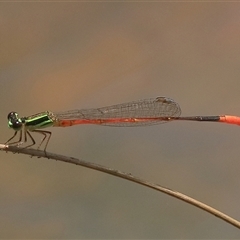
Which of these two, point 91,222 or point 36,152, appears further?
point 91,222

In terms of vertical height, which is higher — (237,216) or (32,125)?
(32,125)

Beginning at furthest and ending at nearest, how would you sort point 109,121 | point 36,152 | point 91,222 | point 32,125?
point 91,222 → point 109,121 → point 32,125 → point 36,152

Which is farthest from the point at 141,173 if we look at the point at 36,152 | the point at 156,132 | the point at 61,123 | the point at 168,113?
the point at 36,152

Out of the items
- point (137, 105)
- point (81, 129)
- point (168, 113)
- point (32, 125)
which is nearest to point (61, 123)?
point (32, 125)

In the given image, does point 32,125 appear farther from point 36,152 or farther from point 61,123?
point 36,152

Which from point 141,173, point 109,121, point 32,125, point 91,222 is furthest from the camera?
point 141,173

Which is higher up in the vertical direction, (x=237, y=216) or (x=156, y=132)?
(x=156, y=132)

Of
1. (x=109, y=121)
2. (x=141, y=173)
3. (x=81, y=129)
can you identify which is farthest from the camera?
(x=81, y=129)

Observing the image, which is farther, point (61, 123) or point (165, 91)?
point (165, 91)

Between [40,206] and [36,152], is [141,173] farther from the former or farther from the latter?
[36,152]

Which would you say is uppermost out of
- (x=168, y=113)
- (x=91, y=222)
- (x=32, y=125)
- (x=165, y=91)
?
(x=165, y=91)
